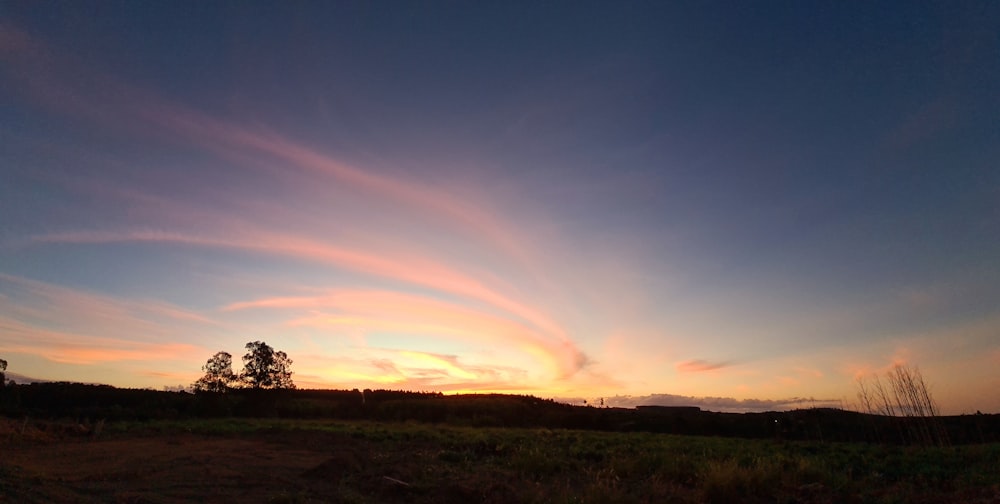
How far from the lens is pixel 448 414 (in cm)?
6312

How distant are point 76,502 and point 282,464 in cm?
769

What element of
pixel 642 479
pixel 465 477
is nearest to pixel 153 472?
pixel 465 477

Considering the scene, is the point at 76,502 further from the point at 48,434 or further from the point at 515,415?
the point at 515,415

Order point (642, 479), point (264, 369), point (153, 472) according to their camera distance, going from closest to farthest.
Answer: point (642, 479), point (153, 472), point (264, 369)

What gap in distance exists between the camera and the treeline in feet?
153

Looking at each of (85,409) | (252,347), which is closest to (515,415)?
(252,347)

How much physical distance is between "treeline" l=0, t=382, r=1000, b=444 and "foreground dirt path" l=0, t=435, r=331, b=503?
28605mm

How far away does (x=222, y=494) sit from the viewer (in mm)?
12297

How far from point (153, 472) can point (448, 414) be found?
164ft

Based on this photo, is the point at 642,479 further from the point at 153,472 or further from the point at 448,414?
the point at 448,414

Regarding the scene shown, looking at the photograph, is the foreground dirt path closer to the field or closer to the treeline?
the field

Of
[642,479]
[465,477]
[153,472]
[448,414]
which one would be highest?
[448,414]

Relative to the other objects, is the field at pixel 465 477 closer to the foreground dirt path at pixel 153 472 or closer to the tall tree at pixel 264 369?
the foreground dirt path at pixel 153 472

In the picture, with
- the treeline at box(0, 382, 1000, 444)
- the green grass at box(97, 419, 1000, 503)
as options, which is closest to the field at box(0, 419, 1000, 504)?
the green grass at box(97, 419, 1000, 503)
